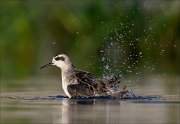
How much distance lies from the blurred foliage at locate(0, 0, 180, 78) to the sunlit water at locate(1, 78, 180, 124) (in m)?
3.81

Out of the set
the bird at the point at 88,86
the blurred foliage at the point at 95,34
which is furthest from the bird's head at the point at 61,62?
the blurred foliage at the point at 95,34

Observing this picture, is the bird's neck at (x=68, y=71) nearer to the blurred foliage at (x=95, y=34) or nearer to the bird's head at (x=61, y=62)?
the bird's head at (x=61, y=62)

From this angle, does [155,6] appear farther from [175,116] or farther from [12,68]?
[175,116]

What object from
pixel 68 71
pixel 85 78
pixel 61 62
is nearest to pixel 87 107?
pixel 85 78

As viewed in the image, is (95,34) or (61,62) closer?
(61,62)

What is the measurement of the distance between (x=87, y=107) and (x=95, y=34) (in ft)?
26.5

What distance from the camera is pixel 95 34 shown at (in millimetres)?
22688

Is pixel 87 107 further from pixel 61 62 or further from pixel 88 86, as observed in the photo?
pixel 61 62

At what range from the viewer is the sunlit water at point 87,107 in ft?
42.4

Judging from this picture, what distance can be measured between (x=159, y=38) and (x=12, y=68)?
389 centimetres

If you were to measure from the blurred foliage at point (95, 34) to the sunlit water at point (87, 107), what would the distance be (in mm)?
3809

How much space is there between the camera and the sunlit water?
1291cm

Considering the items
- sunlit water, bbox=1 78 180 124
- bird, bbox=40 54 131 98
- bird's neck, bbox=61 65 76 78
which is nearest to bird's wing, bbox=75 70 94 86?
bird, bbox=40 54 131 98

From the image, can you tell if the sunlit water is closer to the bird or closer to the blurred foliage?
the bird
